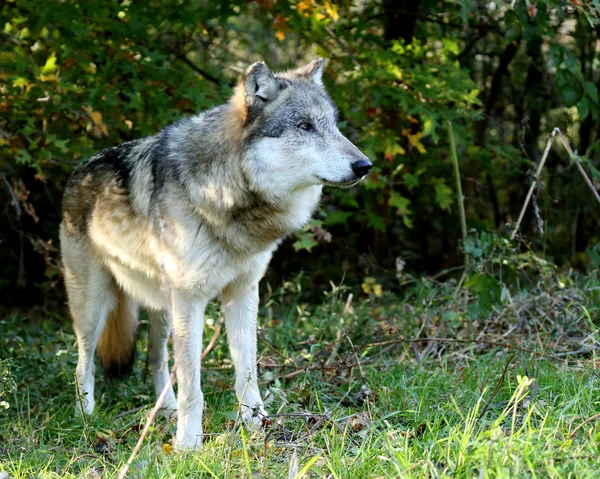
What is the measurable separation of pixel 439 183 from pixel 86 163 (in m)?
3.20

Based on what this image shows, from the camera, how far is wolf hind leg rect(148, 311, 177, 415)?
484 cm

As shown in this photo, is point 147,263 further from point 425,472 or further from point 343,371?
point 425,472

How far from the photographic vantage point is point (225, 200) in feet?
12.6

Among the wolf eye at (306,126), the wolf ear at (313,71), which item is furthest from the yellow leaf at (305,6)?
the wolf eye at (306,126)

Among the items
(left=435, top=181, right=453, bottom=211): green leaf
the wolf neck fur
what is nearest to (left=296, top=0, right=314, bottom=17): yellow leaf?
the wolf neck fur

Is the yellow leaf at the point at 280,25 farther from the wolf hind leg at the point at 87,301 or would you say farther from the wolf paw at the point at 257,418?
the wolf paw at the point at 257,418

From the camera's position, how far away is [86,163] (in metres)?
4.85

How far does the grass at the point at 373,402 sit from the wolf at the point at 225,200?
0.27 m

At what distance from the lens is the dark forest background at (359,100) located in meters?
5.29

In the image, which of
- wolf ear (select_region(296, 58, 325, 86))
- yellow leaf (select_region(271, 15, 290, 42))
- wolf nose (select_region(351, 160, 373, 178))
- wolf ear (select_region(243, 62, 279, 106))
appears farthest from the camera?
yellow leaf (select_region(271, 15, 290, 42))

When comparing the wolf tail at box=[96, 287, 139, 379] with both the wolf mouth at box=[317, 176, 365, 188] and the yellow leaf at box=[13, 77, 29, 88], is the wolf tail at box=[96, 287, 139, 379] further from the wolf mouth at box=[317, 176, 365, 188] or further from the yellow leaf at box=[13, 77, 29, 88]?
the wolf mouth at box=[317, 176, 365, 188]

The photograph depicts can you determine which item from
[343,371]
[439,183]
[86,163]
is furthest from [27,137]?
[439,183]

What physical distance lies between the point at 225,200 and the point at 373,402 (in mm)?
1313

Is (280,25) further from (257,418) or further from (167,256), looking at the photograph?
(257,418)
